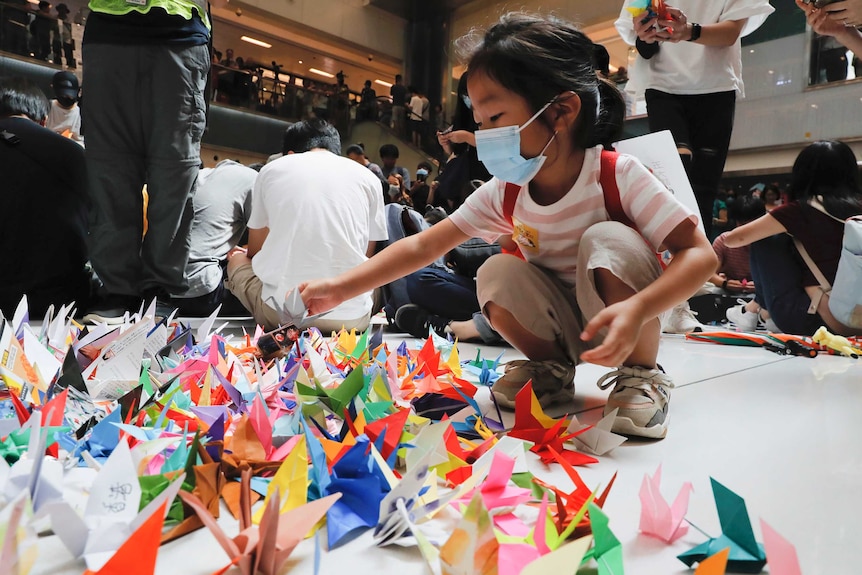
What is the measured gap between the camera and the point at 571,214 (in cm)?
103

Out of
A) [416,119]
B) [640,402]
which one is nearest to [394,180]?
[640,402]

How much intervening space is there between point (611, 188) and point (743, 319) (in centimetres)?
281

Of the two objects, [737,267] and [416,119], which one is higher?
[737,267]

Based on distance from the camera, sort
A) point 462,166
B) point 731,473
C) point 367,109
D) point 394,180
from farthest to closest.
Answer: point 367,109 → point 394,180 → point 462,166 → point 731,473

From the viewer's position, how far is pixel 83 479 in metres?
0.61

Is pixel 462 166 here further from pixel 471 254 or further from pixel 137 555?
pixel 137 555

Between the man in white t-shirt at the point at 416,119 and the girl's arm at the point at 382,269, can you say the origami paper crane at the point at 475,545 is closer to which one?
the girl's arm at the point at 382,269

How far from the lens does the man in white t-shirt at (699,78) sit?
193 cm

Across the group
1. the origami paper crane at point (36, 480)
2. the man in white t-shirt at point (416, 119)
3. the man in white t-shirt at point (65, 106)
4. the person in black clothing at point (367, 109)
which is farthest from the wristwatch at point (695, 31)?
the person in black clothing at point (367, 109)

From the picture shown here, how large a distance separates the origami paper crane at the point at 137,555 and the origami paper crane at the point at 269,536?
4cm

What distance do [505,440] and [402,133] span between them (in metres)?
10.7

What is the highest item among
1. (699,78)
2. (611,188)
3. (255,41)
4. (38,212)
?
(699,78)

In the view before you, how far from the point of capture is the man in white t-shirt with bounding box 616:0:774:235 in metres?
1.93

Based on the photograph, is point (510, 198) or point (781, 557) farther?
point (510, 198)
